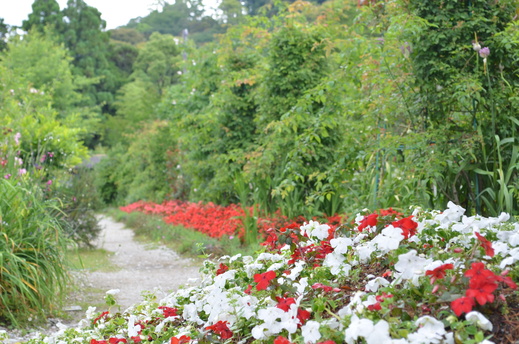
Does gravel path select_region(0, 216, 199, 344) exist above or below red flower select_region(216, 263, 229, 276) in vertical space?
below

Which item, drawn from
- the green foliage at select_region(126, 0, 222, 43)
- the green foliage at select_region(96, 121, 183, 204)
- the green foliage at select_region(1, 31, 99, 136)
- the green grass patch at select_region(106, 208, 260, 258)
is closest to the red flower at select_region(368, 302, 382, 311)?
the green grass patch at select_region(106, 208, 260, 258)

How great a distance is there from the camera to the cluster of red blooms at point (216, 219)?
18.9ft

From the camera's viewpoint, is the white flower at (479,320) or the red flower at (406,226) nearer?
the white flower at (479,320)

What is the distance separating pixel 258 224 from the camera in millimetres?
6215

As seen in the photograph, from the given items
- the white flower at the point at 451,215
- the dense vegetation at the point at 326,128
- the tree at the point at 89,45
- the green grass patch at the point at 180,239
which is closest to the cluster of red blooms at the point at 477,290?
the white flower at the point at 451,215

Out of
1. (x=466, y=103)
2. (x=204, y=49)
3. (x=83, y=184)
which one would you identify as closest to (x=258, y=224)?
(x=83, y=184)

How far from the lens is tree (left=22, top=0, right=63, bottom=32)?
32.6 meters

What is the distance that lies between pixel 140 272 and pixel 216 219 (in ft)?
6.81

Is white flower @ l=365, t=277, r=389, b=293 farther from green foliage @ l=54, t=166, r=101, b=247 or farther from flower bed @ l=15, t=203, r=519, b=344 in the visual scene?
green foliage @ l=54, t=166, r=101, b=247

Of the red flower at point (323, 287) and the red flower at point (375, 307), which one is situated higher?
the red flower at point (375, 307)

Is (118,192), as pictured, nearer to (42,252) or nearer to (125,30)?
(42,252)

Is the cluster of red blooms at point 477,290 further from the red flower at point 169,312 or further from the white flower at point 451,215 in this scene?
the red flower at point 169,312

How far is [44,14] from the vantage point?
109 feet

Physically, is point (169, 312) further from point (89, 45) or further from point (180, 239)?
point (89, 45)
